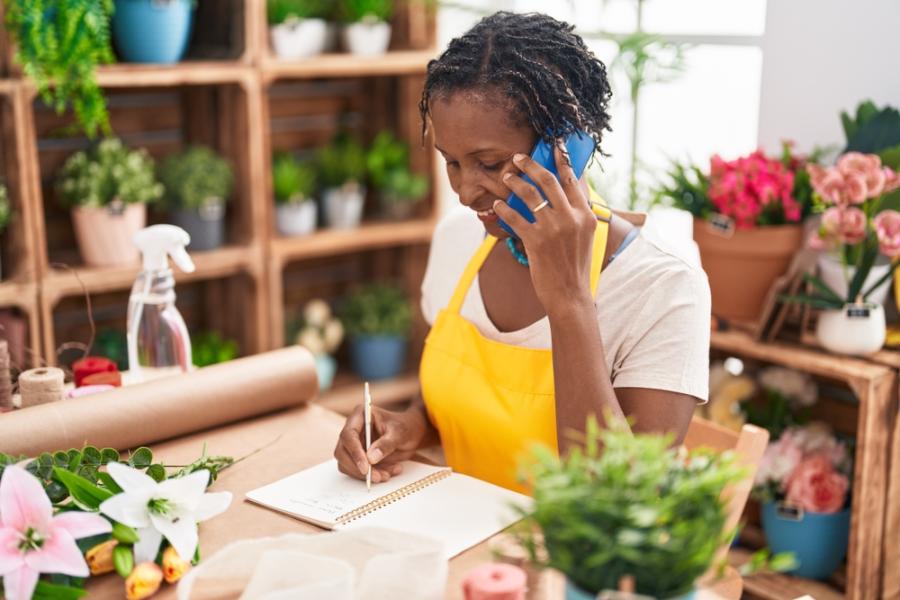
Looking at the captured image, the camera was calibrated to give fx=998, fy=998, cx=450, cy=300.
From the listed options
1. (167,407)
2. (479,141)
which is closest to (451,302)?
(479,141)

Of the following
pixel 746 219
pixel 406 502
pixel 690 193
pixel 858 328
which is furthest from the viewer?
pixel 690 193

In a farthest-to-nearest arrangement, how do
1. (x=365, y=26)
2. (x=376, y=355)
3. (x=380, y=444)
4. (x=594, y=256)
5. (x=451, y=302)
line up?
1. (x=376, y=355)
2. (x=365, y=26)
3. (x=451, y=302)
4. (x=594, y=256)
5. (x=380, y=444)

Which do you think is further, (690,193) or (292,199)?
(292,199)

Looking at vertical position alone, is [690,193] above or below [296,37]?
below

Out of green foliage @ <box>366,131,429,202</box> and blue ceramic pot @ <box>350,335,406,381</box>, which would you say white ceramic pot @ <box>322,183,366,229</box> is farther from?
blue ceramic pot @ <box>350,335,406,381</box>

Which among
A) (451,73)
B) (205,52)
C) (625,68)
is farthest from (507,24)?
(205,52)

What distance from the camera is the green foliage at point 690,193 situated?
2.39 meters

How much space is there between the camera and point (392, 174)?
3.34 metres

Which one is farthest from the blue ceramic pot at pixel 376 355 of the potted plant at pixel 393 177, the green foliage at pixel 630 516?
the green foliage at pixel 630 516

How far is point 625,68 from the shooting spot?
272 cm

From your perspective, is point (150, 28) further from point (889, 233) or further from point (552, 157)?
point (889, 233)

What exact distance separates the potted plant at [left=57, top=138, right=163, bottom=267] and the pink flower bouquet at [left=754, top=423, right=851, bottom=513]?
1.78 meters

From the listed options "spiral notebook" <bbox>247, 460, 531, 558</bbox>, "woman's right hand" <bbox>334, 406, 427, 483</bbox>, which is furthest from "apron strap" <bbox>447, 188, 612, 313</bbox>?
"spiral notebook" <bbox>247, 460, 531, 558</bbox>

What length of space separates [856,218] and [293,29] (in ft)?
5.65
